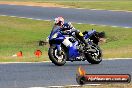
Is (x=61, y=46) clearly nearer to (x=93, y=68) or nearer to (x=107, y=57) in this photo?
(x=93, y=68)

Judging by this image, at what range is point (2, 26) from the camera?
3331 centimetres

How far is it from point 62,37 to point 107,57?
309 cm

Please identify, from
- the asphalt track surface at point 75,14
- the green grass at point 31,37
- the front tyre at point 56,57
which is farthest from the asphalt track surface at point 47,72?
the asphalt track surface at point 75,14

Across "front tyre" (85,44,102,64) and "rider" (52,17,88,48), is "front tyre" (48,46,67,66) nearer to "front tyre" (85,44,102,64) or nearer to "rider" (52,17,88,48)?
"rider" (52,17,88,48)

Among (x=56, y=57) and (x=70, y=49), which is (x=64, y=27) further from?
(x=56, y=57)

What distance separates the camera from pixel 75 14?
38875mm

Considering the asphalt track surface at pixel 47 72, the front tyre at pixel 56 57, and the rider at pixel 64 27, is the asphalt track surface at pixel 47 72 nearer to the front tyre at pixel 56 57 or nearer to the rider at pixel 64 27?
the front tyre at pixel 56 57

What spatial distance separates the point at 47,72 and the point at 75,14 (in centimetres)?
2519

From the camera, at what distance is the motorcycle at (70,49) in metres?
15.6

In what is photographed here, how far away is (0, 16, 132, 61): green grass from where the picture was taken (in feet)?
75.3

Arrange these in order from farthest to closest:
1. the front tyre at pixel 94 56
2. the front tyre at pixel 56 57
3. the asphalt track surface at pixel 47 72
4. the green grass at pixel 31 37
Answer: the green grass at pixel 31 37 < the front tyre at pixel 94 56 < the front tyre at pixel 56 57 < the asphalt track surface at pixel 47 72

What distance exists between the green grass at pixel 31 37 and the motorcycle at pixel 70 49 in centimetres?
299

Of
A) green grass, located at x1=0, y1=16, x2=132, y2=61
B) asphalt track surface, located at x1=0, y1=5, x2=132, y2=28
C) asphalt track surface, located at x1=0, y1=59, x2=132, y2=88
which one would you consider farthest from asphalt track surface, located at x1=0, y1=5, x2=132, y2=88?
asphalt track surface, located at x1=0, y1=5, x2=132, y2=28

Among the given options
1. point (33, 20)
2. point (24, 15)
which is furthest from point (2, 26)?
point (24, 15)
